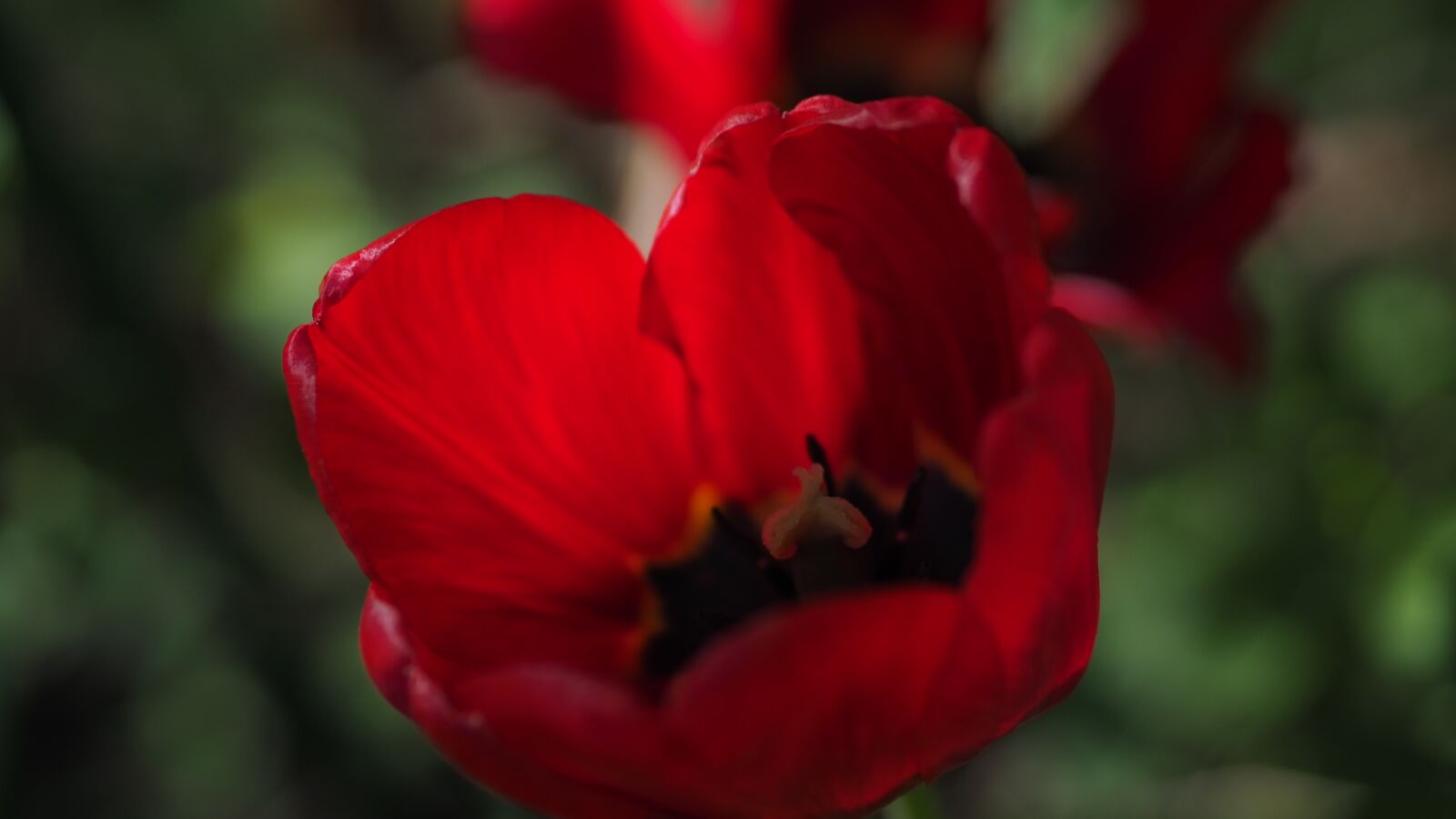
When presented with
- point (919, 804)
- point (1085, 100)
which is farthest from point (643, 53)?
point (919, 804)

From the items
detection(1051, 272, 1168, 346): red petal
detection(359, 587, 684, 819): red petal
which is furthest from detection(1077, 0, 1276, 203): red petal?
detection(359, 587, 684, 819): red petal

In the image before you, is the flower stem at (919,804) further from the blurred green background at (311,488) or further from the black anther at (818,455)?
the blurred green background at (311,488)

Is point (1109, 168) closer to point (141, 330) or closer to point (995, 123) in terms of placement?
point (995, 123)

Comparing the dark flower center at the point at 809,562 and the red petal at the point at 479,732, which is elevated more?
the red petal at the point at 479,732

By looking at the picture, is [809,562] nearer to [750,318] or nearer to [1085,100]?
[750,318]

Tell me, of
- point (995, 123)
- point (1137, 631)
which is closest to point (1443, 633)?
point (1137, 631)

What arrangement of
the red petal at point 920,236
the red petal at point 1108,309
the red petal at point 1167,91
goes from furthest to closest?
the red petal at point 1167,91 → the red petal at point 1108,309 → the red petal at point 920,236

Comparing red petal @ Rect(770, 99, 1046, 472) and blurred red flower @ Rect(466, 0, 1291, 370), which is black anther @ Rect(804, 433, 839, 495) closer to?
red petal @ Rect(770, 99, 1046, 472)

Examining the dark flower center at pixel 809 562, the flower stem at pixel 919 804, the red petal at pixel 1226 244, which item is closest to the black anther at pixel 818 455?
the dark flower center at pixel 809 562
